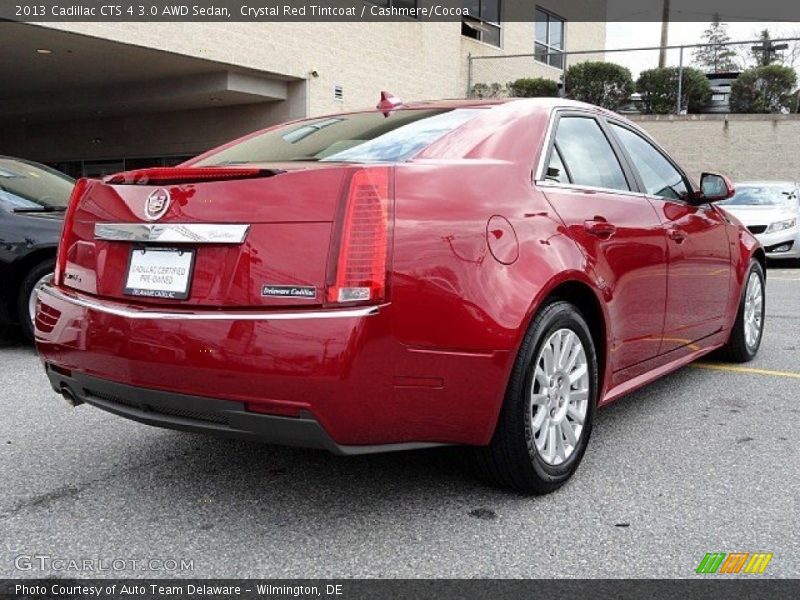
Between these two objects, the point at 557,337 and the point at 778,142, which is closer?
the point at 557,337

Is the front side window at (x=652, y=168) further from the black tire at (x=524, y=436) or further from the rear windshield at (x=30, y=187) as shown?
the rear windshield at (x=30, y=187)

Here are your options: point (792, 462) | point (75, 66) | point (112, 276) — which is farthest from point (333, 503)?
point (75, 66)

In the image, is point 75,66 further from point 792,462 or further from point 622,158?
point 792,462

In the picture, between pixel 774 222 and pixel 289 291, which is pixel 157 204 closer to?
pixel 289 291

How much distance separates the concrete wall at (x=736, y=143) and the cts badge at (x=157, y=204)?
18668mm

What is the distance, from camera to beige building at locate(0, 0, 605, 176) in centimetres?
1304

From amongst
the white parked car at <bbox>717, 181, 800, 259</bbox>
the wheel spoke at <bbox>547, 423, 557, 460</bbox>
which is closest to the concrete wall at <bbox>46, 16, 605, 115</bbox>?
the white parked car at <bbox>717, 181, 800, 259</bbox>

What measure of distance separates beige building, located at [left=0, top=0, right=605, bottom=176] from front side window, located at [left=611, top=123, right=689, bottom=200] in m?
9.70

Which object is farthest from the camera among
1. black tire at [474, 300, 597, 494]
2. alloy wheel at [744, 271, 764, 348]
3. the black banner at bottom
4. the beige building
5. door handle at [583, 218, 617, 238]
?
the beige building

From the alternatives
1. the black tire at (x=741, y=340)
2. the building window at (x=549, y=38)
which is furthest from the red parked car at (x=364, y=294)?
the building window at (x=549, y=38)

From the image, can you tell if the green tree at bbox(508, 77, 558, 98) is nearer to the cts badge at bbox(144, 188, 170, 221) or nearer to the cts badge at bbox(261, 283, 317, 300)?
the cts badge at bbox(144, 188, 170, 221)

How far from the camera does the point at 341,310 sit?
247 cm

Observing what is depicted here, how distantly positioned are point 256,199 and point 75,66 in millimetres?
13368

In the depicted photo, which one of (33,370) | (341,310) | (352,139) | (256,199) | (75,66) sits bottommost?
(33,370)
